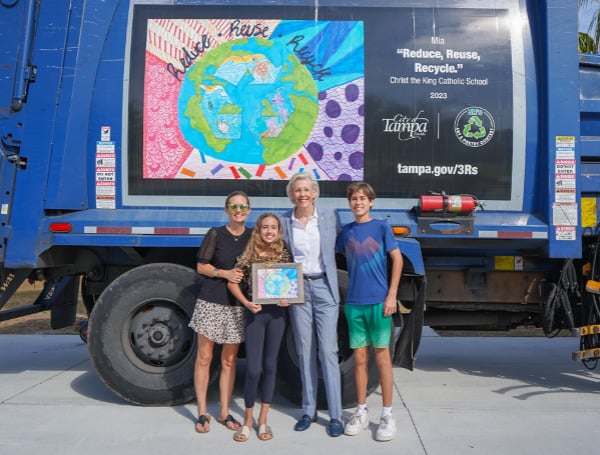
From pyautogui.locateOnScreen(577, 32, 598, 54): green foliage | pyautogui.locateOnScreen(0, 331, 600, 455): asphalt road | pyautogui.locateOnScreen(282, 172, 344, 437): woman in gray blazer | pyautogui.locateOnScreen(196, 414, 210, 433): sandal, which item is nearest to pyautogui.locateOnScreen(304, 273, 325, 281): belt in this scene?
pyautogui.locateOnScreen(282, 172, 344, 437): woman in gray blazer

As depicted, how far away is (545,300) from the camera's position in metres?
5.19

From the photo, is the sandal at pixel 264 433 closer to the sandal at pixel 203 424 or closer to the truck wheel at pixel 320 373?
the sandal at pixel 203 424

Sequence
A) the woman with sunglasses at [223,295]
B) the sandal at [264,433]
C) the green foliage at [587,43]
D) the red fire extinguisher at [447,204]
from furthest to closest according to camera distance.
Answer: the green foliage at [587,43] → the red fire extinguisher at [447,204] → the woman with sunglasses at [223,295] → the sandal at [264,433]

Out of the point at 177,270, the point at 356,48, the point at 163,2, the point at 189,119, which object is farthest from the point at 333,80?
the point at 177,270

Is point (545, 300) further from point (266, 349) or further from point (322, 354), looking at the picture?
point (266, 349)

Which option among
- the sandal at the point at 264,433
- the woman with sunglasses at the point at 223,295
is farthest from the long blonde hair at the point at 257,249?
the sandal at the point at 264,433

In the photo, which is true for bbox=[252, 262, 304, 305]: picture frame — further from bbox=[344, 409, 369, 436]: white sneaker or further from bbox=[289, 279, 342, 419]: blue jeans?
bbox=[344, 409, 369, 436]: white sneaker

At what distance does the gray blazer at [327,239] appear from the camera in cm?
425

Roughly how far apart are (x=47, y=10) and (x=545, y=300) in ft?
15.8

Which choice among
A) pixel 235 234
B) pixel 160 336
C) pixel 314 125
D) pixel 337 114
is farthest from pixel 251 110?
pixel 160 336

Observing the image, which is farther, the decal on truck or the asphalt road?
the decal on truck

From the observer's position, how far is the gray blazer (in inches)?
167

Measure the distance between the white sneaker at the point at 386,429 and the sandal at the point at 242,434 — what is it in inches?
35.0

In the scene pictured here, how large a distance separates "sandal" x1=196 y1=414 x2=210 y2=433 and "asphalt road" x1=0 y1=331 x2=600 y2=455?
0.05 m
